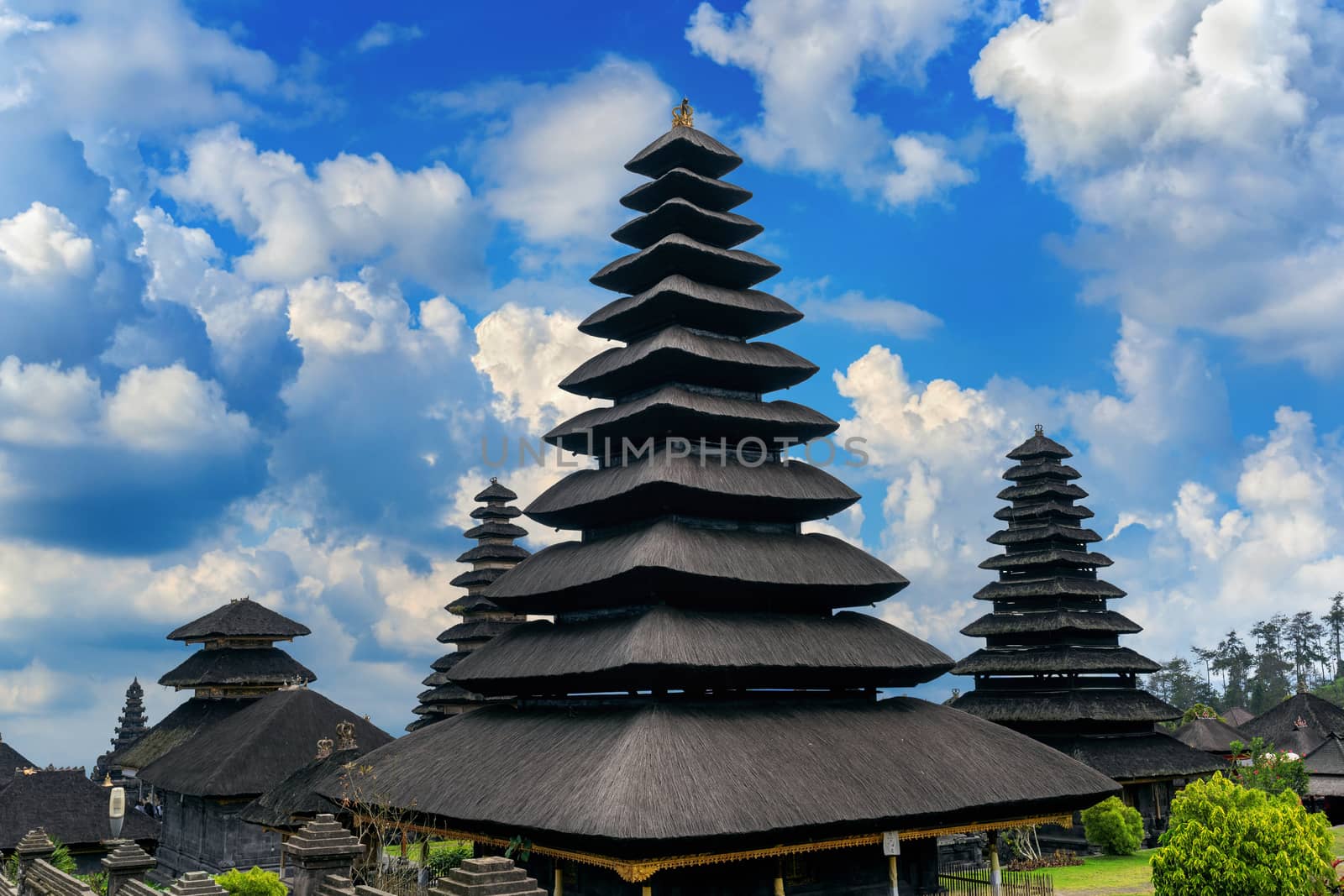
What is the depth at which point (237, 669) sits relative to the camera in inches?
1826

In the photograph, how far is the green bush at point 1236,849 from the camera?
2158 cm

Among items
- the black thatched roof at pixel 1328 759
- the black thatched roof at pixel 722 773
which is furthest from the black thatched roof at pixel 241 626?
the black thatched roof at pixel 1328 759

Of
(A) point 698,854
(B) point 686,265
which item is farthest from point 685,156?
(A) point 698,854

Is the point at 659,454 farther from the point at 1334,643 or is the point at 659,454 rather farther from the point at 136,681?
the point at 1334,643

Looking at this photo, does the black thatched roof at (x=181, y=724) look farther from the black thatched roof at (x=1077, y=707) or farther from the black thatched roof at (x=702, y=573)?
the black thatched roof at (x=1077, y=707)

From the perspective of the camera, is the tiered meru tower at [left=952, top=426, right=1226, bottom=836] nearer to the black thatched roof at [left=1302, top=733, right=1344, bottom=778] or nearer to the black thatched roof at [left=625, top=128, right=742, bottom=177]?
the black thatched roof at [left=1302, top=733, right=1344, bottom=778]

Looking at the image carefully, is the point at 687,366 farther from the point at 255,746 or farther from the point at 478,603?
the point at 478,603

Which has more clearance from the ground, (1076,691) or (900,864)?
(1076,691)

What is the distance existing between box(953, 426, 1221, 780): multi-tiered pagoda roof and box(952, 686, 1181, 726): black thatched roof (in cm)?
4

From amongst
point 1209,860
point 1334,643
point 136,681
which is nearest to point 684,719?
point 1209,860

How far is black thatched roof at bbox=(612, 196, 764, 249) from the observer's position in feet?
97.9

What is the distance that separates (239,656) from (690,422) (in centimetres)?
2988

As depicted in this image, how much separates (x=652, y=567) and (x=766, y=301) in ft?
33.2

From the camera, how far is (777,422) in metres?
27.5
